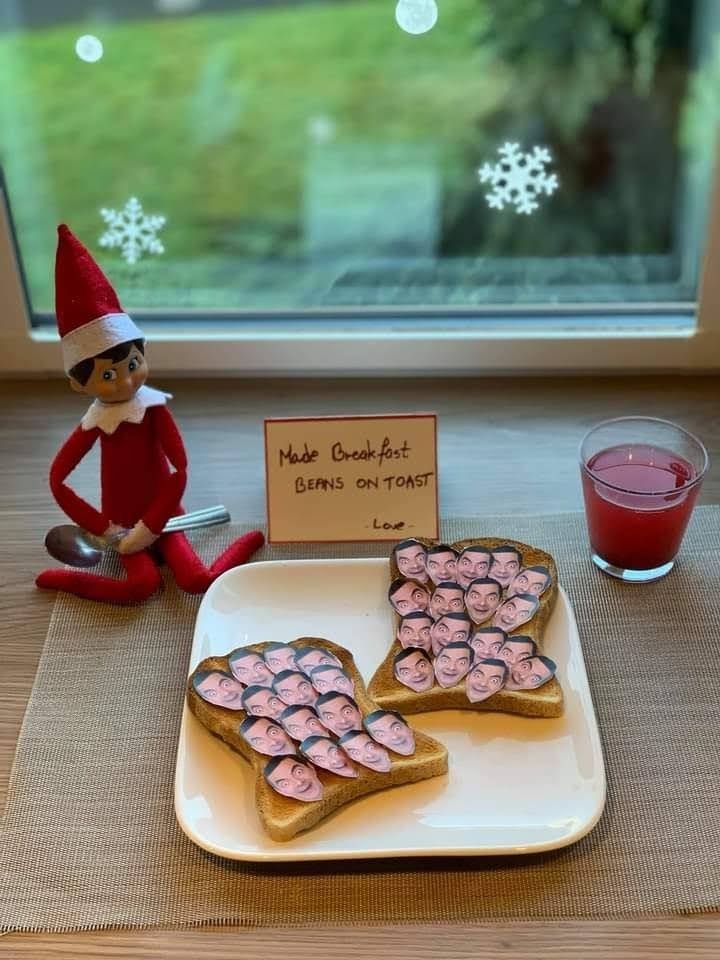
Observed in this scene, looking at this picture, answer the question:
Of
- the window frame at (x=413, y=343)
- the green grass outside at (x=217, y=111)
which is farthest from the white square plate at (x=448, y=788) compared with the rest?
the green grass outside at (x=217, y=111)

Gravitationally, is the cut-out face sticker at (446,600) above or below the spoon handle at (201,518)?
above

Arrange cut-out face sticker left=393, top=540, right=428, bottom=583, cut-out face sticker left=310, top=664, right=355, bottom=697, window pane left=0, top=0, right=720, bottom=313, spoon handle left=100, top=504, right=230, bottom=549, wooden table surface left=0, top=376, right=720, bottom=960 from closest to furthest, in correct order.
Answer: wooden table surface left=0, top=376, right=720, bottom=960
cut-out face sticker left=310, top=664, right=355, bottom=697
cut-out face sticker left=393, top=540, right=428, bottom=583
spoon handle left=100, top=504, right=230, bottom=549
window pane left=0, top=0, right=720, bottom=313

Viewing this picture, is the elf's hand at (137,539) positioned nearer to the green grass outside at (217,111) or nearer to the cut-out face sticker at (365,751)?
the cut-out face sticker at (365,751)

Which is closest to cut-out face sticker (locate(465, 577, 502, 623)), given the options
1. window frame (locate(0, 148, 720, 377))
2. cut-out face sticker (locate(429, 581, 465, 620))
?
cut-out face sticker (locate(429, 581, 465, 620))

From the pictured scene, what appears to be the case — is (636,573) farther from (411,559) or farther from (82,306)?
(82,306)

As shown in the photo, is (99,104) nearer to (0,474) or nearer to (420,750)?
(0,474)

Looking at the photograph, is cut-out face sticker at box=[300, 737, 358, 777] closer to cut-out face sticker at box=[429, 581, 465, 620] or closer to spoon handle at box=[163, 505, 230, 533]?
cut-out face sticker at box=[429, 581, 465, 620]

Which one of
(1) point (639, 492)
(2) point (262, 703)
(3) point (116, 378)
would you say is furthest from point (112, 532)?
(1) point (639, 492)
